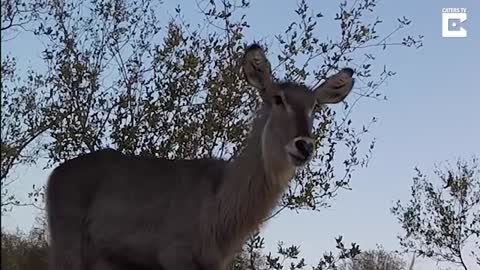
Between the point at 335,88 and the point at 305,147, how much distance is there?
1.68m

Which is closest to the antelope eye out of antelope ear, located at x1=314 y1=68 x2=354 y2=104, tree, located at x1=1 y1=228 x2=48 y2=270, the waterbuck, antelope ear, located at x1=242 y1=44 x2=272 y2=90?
the waterbuck

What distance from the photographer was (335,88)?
900 cm

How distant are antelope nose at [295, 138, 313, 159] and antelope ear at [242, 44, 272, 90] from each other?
1.12 metres

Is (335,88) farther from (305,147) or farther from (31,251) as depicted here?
(31,251)

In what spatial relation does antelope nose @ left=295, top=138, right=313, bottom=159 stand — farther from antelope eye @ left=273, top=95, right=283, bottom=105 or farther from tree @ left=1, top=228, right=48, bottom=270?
tree @ left=1, top=228, right=48, bottom=270

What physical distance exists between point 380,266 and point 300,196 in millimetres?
4970

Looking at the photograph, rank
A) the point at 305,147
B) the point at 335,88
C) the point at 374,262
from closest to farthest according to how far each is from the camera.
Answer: the point at 305,147, the point at 335,88, the point at 374,262

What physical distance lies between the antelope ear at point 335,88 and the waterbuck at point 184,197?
0.02 meters

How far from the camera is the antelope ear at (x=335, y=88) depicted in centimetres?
881

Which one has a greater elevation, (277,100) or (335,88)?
(335,88)

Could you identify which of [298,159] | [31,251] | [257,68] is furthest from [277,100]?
[31,251]

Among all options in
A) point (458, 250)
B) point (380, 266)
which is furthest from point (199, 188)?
point (458, 250)

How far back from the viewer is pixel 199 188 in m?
8.16

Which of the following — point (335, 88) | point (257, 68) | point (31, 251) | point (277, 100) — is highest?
point (335, 88)
